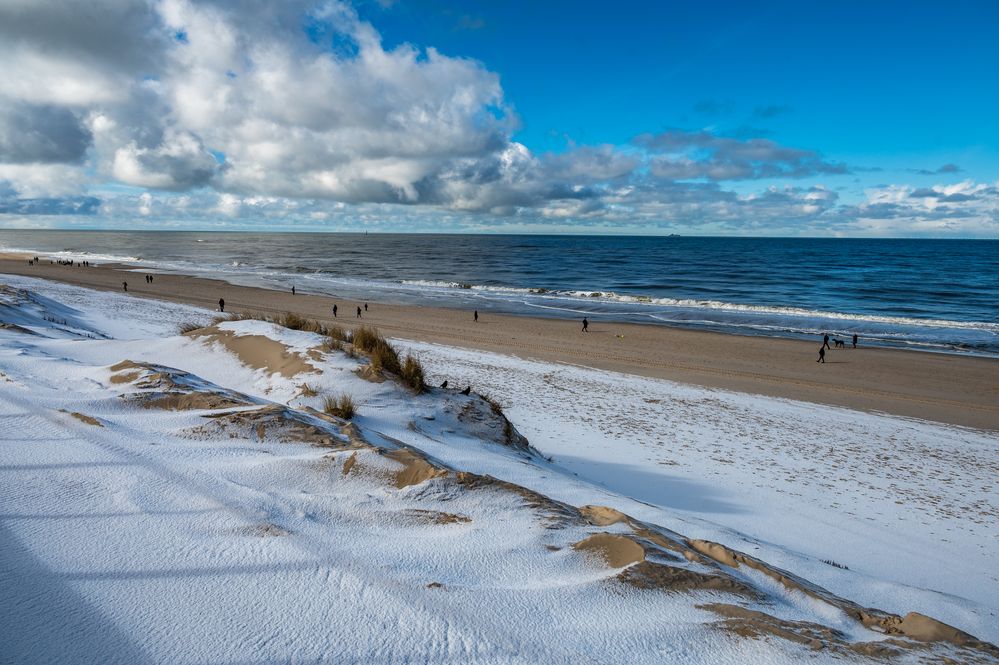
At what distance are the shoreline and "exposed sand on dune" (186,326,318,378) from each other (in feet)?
45.7

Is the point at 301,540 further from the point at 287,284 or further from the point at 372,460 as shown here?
the point at 287,284

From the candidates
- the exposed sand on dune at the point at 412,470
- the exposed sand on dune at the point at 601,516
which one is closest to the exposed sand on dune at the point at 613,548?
the exposed sand on dune at the point at 601,516

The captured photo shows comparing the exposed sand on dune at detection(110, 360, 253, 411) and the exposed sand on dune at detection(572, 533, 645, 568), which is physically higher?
the exposed sand on dune at detection(110, 360, 253, 411)

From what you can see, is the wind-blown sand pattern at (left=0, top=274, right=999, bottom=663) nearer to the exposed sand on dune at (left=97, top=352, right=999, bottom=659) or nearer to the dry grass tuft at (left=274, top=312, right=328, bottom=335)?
the exposed sand on dune at (left=97, top=352, right=999, bottom=659)

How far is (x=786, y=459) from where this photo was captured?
1144cm

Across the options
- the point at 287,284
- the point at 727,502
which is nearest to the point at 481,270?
the point at 287,284

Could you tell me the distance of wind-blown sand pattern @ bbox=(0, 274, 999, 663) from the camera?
2.62 m

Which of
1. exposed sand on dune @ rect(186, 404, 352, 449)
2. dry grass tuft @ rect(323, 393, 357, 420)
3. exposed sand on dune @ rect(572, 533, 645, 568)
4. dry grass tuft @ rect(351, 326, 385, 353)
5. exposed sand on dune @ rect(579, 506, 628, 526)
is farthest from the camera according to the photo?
dry grass tuft @ rect(351, 326, 385, 353)

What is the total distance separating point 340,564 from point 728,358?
25074 mm

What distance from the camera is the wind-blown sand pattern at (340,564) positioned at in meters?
2.62

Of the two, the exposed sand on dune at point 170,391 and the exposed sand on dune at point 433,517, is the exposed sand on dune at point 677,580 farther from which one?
the exposed sand on dune at point 170,391

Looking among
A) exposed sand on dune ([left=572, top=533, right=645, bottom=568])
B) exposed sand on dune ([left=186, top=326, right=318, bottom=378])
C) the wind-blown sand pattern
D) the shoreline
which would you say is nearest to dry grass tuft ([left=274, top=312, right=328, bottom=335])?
exposed sand on dune ([left=186, top=326, right=318, bottom=378])

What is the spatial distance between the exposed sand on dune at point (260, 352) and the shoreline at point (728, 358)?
13927 mm

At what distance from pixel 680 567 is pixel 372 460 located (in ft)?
8.64
